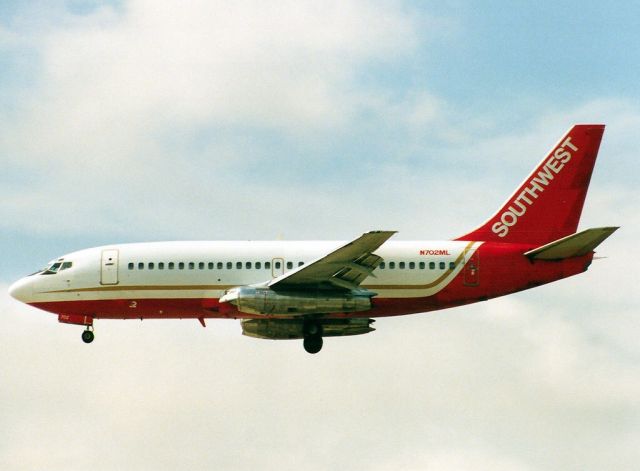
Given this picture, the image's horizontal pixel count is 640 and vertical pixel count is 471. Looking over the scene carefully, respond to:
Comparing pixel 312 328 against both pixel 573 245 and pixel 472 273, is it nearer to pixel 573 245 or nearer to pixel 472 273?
pixel 472 273

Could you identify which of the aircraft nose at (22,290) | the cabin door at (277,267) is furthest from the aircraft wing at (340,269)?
the aircraft nose at (22,290)

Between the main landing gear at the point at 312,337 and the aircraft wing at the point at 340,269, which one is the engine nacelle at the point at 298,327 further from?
the aircraft wing at the point at 340,269

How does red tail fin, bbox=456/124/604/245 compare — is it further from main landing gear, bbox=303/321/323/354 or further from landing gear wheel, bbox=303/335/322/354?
landing gear wheel, bbox=303/335/322/354

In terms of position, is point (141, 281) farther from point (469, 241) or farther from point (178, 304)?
point (469, 241)

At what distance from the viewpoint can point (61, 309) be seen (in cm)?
5159

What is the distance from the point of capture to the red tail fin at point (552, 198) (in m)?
51.8

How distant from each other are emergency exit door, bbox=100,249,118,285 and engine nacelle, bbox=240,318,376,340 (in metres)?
6.43

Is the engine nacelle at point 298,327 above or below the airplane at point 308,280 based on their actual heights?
below

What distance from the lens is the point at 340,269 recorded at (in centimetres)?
4803

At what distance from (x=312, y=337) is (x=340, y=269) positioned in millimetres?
4643

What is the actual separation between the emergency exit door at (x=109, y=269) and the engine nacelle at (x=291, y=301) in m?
5.44

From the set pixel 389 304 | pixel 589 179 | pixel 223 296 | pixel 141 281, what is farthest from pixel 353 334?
pixel 589 179

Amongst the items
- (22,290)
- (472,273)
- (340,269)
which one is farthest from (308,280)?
(22,290)

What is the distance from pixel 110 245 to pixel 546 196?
20.2m
